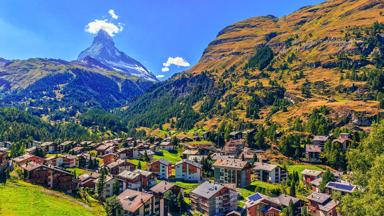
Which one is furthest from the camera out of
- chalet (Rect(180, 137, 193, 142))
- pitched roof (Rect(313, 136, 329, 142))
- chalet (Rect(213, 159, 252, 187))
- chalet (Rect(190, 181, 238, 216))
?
chalet (Rect(180, 137, 193, 142))

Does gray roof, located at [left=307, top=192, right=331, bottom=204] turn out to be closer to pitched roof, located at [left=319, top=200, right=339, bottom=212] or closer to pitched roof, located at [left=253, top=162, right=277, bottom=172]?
pitched roof, located at [left=319, top=200, right=339, bottom=212]

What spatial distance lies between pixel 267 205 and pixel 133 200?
3375cm

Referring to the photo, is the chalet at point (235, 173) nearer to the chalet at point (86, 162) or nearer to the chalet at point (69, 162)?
the chalet at point (86, 162)

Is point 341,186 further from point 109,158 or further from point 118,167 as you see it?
point 109,158

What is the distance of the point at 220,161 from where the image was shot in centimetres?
12444

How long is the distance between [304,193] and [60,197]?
6921 cm

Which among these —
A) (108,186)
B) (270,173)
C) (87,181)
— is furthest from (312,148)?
(87,181)

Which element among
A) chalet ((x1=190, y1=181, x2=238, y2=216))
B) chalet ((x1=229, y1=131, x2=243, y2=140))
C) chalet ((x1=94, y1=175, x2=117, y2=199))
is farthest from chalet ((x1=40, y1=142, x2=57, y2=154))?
chalet ((x1=190, y1=181, x2=238, y2=216))

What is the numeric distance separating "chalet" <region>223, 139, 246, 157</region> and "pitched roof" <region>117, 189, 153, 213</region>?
72.5 meters

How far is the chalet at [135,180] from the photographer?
103 meters

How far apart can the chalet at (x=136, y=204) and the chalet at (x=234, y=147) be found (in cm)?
7277

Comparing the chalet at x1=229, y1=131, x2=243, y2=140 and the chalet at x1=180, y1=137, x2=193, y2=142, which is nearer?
the chalet at x1=229, y1=131, x2=243, y2=140

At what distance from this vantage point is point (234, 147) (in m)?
158

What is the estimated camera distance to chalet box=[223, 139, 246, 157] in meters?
156
